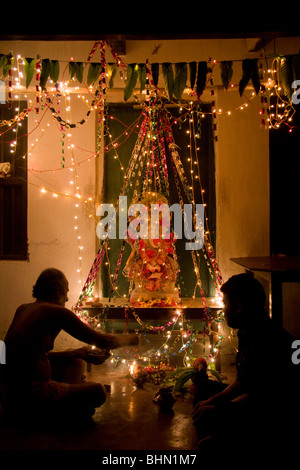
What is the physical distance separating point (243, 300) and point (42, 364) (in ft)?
5.83

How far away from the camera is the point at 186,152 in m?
6.25

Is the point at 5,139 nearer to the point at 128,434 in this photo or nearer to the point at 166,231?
the point at 166,231

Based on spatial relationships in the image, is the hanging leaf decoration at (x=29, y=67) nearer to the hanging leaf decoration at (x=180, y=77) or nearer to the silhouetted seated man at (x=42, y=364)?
A: the hanging leaf decoration at (x=180, y=77)

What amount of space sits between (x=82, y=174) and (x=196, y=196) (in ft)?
5.55

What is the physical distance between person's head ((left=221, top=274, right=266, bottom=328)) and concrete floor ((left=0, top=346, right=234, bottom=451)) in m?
1.16

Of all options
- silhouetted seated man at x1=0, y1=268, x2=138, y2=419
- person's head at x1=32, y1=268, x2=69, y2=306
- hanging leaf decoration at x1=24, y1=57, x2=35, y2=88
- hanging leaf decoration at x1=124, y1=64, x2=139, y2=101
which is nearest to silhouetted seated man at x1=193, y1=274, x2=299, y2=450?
silhouetted seated man at x1=0, y1=268, x2=138, y2=419

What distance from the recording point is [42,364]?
11.7 ft

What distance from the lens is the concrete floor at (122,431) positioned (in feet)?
10.9

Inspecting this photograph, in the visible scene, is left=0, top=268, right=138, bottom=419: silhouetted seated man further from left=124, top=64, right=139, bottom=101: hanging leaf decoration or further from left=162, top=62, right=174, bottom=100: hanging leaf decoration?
left=162, top=62, right=174, bottom=100: hanging leaf decoration

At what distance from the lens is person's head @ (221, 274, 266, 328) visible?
9.75 ft

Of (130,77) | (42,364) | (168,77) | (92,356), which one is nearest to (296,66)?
(168,77)

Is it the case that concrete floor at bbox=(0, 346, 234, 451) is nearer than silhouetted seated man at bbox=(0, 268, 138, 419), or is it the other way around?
concrete floor at bbox=(0, 346, 234, 451)

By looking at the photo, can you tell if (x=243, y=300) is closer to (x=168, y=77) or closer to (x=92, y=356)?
(x=92, y=356)

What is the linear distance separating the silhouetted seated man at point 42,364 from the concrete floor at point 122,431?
16cm
